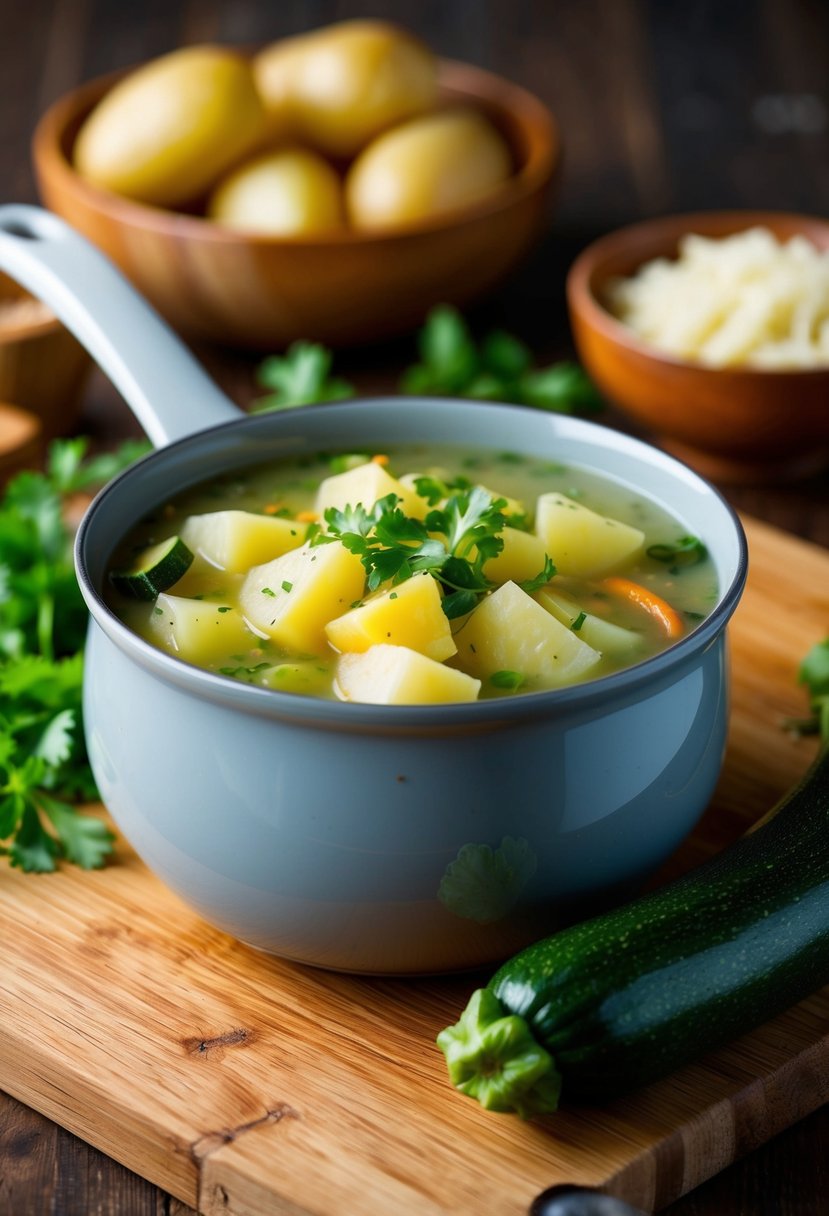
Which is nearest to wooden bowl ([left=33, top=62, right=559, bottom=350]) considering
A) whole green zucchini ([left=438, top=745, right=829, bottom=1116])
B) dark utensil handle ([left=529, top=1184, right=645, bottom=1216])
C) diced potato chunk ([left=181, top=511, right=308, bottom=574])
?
diced potato chunk ([left=181, top=511, right=308, bottom=574])

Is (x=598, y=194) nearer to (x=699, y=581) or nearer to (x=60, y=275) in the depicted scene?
(x=60, y=275)

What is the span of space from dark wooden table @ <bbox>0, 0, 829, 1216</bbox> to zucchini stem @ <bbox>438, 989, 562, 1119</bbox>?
7.00ft

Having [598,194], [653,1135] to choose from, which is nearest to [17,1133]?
[653,1135]

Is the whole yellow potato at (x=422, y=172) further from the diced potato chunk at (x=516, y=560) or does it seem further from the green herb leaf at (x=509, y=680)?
the green herb leaf at (x=509, y=680)

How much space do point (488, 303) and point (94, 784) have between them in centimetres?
269

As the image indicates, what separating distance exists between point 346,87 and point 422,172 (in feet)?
1.27

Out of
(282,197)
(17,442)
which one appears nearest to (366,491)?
(17,442)

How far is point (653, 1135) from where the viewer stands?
6.03 feet

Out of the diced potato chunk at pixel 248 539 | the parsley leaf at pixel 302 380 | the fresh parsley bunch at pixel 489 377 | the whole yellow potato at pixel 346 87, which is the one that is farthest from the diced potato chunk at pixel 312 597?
the whole yellow potato at pixel 346 87

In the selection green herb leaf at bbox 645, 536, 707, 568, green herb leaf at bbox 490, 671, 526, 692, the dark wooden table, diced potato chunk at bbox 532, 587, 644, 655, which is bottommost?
the dark wooden table

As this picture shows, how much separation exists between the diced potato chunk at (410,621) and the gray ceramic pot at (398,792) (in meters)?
0.19

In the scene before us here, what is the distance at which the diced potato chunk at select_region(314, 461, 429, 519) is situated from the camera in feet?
7.53

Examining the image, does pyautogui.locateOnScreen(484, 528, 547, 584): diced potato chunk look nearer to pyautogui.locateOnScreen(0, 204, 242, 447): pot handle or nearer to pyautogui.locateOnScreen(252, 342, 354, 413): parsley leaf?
pyautogui.locateOnScreen(0, 204, 242, 447): pot handle

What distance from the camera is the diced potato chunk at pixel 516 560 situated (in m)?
2.16
